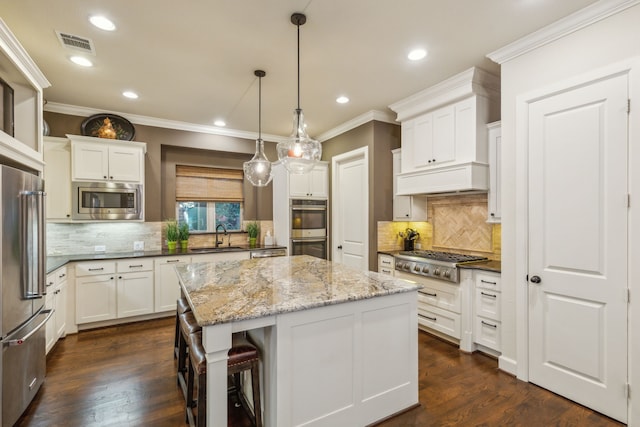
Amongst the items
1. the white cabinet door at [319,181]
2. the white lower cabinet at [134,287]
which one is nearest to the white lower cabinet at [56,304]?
the white lower cabinet at [134,287]

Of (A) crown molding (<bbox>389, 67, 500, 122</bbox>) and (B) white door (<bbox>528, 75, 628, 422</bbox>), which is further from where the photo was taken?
(A) crown molding (<bbox>389, 67, 500, 122</bbox>)

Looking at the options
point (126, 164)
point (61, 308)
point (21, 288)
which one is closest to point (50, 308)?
point (61, 308)

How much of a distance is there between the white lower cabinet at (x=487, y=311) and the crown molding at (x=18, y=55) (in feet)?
13.5

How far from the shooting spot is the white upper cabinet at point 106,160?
3.88 m

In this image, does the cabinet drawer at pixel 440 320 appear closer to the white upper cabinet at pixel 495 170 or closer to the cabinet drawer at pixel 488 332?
the cabinet drawer at pixel 488 332

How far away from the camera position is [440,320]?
3459 mm

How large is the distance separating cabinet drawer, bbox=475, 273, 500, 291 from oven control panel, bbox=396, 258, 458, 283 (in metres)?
0.21

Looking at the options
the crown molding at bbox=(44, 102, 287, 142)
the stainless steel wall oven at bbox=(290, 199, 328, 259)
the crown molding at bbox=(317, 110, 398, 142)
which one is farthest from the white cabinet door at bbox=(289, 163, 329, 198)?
the crown molding at bbox=(44, 102, 287, 142)

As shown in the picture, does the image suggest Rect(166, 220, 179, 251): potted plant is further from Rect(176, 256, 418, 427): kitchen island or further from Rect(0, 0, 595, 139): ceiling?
Rect(176, 256, 418, 427): kitchen island

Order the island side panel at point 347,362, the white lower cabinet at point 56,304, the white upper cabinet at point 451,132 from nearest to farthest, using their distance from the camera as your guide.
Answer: the island side panel at point 347,362 → the white lower cabinet at point 56,304 → the white upper cabinet at point 451,132

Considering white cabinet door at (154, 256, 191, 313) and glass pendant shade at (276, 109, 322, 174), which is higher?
glass pendant shade at (276, 109, 322, 174)

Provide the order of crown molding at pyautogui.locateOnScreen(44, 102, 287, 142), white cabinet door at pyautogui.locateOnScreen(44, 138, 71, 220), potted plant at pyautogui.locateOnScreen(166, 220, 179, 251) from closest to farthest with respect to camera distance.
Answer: white cabinet door at pyautogui.locateOnScreen(44, 138, 71, 220) < crown molding at pyautogui.locateOnScreen(44, 102, 287, 142) < potted plant at pyautogui.locateOnScreen(166, 220, 179, 251)

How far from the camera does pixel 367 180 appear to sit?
4438 millimetres

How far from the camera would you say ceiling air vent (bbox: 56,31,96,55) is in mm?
2507
